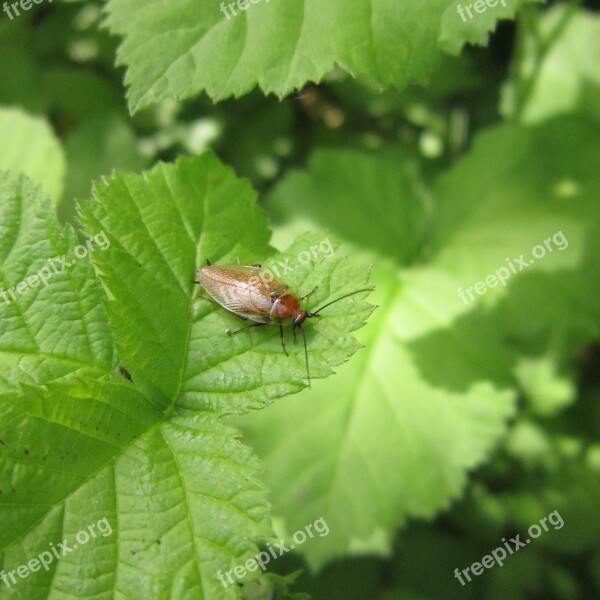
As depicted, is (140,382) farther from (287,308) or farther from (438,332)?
(438,332)

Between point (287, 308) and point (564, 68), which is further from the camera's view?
point (564, 68)

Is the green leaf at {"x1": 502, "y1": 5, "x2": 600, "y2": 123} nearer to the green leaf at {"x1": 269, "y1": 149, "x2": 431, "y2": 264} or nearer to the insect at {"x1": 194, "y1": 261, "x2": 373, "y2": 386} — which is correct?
the green leaf at {"x1": 269, "y1": 149, "x2": 431, "y2": 264}

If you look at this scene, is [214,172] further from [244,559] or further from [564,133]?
[564,133]

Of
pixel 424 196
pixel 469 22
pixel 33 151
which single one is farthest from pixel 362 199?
pixel 33 151

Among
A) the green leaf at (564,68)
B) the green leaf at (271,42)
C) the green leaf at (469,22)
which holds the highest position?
the green leaf at (564,68)

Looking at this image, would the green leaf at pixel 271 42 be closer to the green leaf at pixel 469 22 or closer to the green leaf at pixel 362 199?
the green leaf at pixel 469 22

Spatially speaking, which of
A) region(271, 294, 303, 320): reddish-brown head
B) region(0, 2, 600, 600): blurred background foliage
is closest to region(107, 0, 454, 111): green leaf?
region(271, 294, 303, 320): reddish-brown head

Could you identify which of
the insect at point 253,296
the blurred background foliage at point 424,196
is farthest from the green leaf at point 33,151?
the insect at point 253,296
